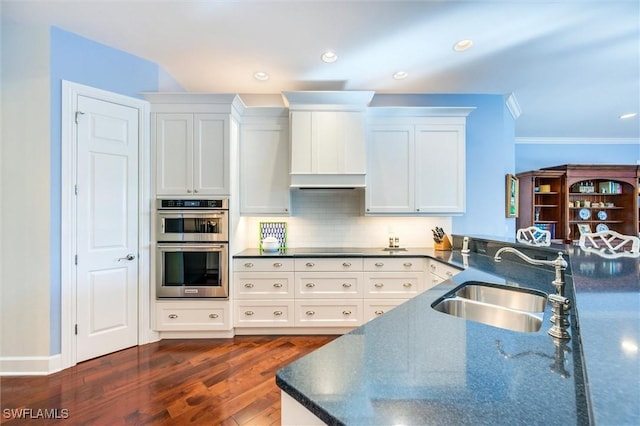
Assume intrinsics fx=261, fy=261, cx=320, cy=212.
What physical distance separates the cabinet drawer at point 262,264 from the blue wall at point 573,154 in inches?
205

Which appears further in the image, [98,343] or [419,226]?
[419,226]

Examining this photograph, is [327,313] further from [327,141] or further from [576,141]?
[576,141]

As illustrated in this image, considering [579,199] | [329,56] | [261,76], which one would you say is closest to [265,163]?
[261,76]

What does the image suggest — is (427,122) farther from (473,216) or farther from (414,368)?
(414,368)

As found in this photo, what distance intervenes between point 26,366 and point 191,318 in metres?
1.20

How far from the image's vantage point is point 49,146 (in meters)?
2.13

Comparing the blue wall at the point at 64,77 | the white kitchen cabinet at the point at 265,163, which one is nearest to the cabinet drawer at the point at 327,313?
the white kitchen cabinet at the point at 265,163

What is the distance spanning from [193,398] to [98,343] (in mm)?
1212

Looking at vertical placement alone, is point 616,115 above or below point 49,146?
above

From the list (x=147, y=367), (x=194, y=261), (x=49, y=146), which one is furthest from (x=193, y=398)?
(x=49, y=146)

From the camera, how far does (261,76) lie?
2859 millimetres

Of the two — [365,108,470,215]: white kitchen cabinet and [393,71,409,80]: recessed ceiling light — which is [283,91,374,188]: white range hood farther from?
[393,71,409,80]: recessed ceiling light

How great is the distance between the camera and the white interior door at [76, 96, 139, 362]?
2.26m

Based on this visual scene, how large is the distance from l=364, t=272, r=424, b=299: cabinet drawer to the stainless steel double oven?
58.4 inches
